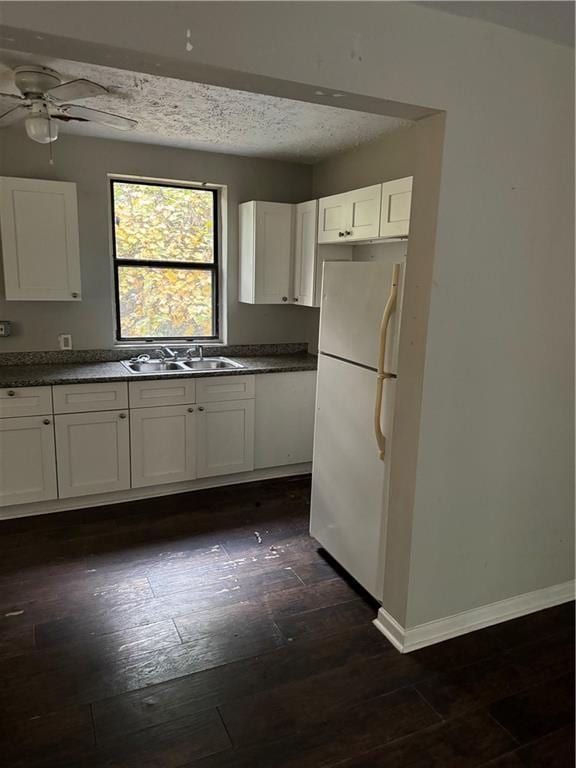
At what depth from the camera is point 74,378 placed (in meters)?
3.16

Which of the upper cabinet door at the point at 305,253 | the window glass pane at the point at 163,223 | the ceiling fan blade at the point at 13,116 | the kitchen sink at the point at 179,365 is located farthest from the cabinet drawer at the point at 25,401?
the upper cabinet door at the point at 305,253

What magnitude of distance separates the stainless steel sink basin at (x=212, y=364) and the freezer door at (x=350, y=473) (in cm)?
123

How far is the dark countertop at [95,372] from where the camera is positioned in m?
3.10

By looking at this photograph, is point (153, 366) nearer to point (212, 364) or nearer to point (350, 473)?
point (212, 364)

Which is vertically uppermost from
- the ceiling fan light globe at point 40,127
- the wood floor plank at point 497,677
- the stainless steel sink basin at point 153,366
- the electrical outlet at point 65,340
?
the ceiling fan light globe at point 40,127

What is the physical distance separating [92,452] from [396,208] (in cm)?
239

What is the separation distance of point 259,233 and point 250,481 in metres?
1.90

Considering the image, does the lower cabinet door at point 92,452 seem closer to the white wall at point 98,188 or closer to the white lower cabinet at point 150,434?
the white lower cabinet at point 150,434

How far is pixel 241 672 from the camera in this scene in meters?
2.02

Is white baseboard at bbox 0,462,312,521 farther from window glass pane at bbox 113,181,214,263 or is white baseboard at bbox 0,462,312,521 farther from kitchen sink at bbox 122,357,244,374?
window glass pane at bbox 113,181,214,263

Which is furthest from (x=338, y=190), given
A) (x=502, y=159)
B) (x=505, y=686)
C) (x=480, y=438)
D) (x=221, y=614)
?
(x=505, y=686)

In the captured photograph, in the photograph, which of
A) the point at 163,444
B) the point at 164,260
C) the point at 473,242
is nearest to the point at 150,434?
the point at 163,444

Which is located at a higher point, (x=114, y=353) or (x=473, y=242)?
(x=473, y=242)

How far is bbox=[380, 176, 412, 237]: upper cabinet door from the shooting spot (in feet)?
9.27
